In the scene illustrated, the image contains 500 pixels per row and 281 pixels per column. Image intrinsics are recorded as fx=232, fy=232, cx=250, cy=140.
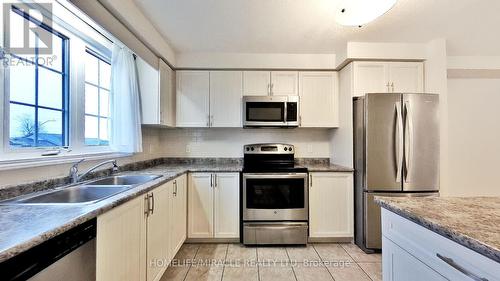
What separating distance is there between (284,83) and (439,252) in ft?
8.15

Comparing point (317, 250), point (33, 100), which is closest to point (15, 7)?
point (33, 100)

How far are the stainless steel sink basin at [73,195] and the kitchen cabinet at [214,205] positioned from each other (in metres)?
1.11

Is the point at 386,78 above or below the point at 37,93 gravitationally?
above

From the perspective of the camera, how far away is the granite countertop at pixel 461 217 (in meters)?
0.74

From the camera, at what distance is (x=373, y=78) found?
9.01 feet

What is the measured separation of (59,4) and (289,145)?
263 cm

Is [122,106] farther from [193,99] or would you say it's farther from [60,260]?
[60,260]

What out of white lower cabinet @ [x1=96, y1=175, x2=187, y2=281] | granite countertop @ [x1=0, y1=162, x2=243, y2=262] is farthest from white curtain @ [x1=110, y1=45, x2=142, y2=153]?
granite countertop @ [x1=0, y1=162, x2=243, y2=262]

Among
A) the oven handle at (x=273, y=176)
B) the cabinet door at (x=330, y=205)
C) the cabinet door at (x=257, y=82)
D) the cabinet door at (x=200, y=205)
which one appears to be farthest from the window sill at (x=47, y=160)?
the cabinet door at (x=330, y=205)

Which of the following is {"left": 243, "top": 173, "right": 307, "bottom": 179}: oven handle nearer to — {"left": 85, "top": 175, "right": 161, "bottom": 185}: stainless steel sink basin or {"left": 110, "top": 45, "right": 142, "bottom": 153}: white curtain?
{"left": 85, "top": 175, "right": 161, "bottom": 185}: stainless steel sink basin

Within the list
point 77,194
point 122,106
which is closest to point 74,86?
point 122,106

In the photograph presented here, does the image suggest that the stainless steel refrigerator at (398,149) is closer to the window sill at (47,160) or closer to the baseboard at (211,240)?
the baseboard at (211,240)

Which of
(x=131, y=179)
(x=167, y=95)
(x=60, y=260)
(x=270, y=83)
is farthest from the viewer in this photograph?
(x=270, y=83)

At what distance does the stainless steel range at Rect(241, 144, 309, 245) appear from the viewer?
8.71 ft
